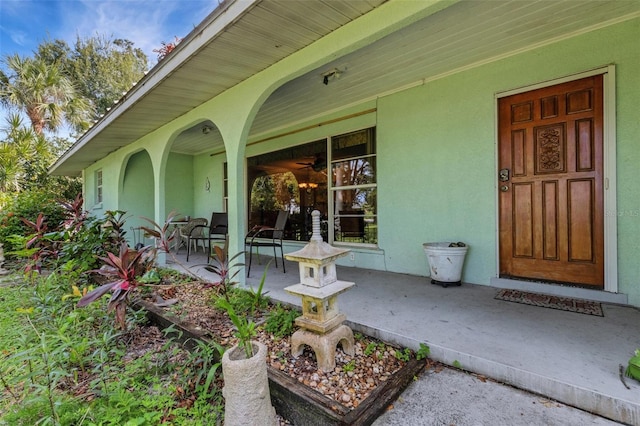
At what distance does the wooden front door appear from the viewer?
2.67 meters

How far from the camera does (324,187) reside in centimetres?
492

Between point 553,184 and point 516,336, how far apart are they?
5.51ft

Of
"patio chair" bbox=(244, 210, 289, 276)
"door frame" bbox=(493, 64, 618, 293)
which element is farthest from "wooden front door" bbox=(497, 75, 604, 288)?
"patio chair" bbox=(244, 210, 289, 276)

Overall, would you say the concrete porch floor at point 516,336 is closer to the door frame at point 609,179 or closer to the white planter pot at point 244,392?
the door frame at point 609,179

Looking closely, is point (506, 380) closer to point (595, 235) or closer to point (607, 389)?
point (607, 389)

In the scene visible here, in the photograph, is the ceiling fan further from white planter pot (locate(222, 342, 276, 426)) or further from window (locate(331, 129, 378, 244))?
white planter pot (locate(222, 342, 276, 426))

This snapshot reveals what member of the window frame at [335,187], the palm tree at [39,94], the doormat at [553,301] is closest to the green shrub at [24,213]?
the window frame at [335,187]

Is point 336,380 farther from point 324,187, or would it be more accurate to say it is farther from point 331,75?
point 324,187

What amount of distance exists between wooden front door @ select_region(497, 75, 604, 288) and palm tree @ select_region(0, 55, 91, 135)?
15.5 m

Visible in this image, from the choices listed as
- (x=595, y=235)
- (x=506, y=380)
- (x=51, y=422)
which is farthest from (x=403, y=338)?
(x=595, y=235)

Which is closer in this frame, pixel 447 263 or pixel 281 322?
pixel 281 322

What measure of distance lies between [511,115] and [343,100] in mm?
2092

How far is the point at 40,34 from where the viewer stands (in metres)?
13.8

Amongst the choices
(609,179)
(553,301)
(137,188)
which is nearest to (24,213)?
(137,188)
